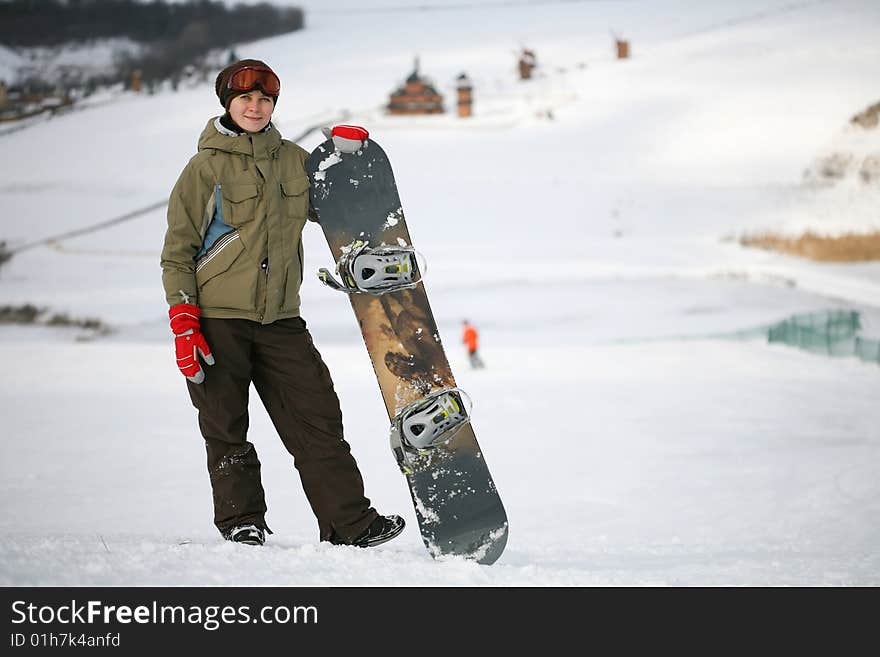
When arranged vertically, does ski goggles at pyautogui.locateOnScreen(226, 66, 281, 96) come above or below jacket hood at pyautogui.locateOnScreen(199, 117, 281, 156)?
above

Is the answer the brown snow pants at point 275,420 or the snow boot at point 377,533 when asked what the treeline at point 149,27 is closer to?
the brown snow pants at point 275,420

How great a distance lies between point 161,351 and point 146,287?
60cm

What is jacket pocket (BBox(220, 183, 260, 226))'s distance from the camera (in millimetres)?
2072

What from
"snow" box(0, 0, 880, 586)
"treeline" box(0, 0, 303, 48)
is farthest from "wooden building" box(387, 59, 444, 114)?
"treeline" box(0, 0, 303, 48)

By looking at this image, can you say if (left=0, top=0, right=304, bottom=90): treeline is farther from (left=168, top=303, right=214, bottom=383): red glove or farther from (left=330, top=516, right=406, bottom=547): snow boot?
(left=330, top=516, right=406, bottom=547): snow boot

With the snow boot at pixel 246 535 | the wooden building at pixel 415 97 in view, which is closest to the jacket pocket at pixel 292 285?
the snow boot at pixel 246 535

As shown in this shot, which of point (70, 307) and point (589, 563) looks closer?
point (589, 563)

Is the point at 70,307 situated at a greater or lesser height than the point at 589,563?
lesser

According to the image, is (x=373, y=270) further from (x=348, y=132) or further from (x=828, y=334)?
(x=828, y=334)

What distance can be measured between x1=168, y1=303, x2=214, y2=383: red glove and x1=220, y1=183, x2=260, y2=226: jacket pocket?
0.71ft
